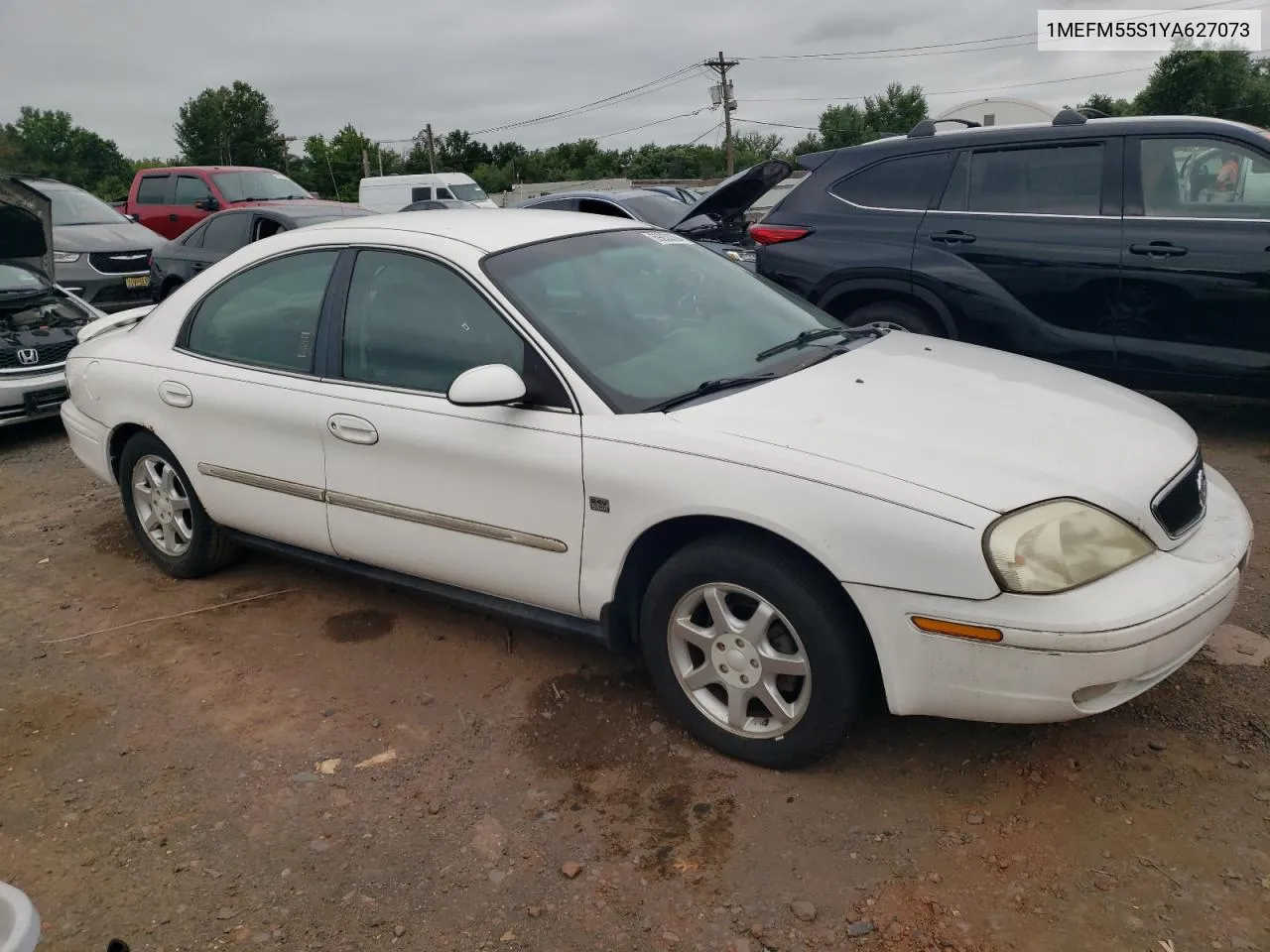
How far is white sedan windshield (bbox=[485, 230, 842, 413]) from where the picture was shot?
3256 millimetres

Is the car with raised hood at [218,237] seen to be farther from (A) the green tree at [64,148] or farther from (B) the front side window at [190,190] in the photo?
(A) the green tree at [64,148]

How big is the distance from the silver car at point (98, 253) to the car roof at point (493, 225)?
8.70 m

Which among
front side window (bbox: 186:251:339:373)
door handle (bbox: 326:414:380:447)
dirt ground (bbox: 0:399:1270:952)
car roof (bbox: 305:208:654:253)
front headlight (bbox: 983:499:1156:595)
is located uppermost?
car roof (bbox: 305:208:654:253)

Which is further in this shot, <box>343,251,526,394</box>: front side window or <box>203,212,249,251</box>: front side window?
<box>203,212,249,251</box>: front side window

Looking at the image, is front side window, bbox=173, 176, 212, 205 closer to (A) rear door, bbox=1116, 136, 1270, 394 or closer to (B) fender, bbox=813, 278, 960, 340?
(B) fender, bbox=813, 278, 960, 340

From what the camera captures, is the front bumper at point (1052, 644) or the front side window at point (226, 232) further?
the front side window at point (226, 232)

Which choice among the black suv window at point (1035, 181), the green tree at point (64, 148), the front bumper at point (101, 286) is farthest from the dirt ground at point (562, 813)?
the green tree at point (64, 148)

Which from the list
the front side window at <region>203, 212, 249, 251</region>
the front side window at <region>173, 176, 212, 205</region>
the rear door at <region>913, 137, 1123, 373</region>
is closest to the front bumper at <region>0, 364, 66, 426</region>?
the front side window at <region>203, 212, 249, 251</region>

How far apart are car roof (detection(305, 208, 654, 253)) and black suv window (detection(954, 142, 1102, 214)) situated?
2.71 meters

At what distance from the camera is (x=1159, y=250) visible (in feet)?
17.7

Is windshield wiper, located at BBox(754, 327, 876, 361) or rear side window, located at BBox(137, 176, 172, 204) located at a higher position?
rear side window, located at BBox(137, 176, 172, 204)

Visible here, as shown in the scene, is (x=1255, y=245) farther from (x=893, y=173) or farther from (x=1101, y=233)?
(x=893, y=173)

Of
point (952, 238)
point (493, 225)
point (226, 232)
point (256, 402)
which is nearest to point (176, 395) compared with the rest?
point (256, 402)

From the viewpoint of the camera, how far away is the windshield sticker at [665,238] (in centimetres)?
410
